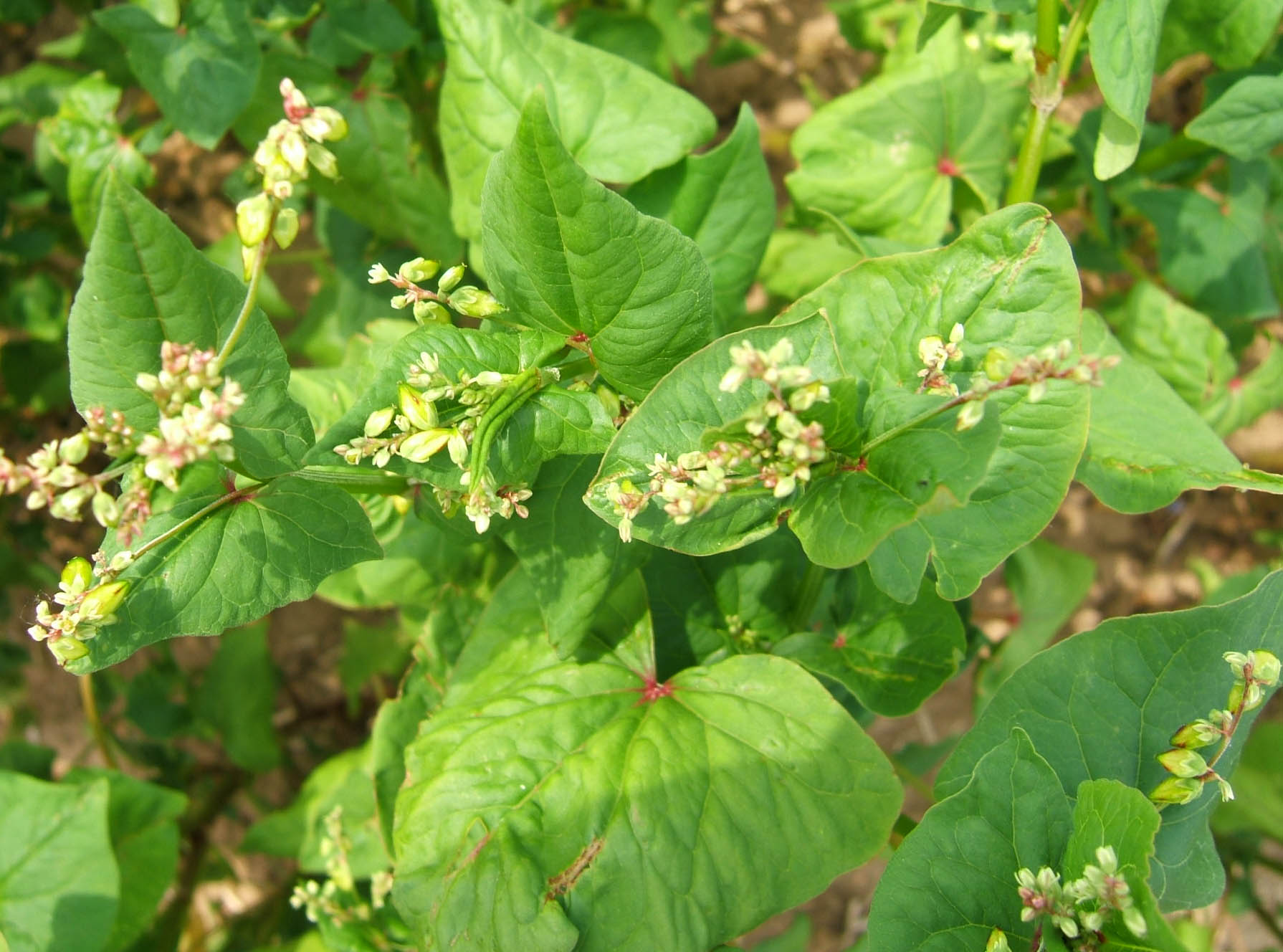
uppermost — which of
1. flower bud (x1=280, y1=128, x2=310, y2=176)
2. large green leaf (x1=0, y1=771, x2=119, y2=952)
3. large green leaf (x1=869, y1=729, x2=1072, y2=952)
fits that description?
flower bud (x1=280, y1=128, x2=310, y2=176)

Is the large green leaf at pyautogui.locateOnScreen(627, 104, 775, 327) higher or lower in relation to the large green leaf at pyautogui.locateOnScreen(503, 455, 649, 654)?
higher

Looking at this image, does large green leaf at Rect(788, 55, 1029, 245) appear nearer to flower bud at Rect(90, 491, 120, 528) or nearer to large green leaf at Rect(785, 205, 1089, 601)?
large green leaf at Rect(785, 205, 1089, 601)

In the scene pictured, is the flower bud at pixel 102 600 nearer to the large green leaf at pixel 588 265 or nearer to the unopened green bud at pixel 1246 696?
Answer: the large green leaf at pixel 588 265

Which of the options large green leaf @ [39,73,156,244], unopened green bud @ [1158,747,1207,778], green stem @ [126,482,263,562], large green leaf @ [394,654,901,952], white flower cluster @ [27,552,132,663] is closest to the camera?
white flower cluster @ [27,552,132,663]

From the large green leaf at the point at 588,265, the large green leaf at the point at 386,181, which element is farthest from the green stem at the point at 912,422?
the large green leaf at the point at 386,181

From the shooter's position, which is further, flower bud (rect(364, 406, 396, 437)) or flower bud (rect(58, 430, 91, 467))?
flower bud (rect(364, 406, 396, 437))

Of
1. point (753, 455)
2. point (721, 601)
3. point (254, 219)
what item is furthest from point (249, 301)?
point (721, 601)

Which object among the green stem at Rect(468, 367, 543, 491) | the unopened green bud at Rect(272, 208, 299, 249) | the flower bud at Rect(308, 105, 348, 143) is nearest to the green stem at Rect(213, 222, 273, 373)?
the unopened green bud at Rect(272, 208, 299, 249)

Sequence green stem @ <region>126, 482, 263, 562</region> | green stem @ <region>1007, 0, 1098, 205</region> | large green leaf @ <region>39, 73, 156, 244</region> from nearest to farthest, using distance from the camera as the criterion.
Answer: green stem @ <region>126, 482, 263, 562</region>, green stem @ <region>1007, 0, 1098, 205</region>, large green leaf @ <region>39, 73, 156, 244</region>
